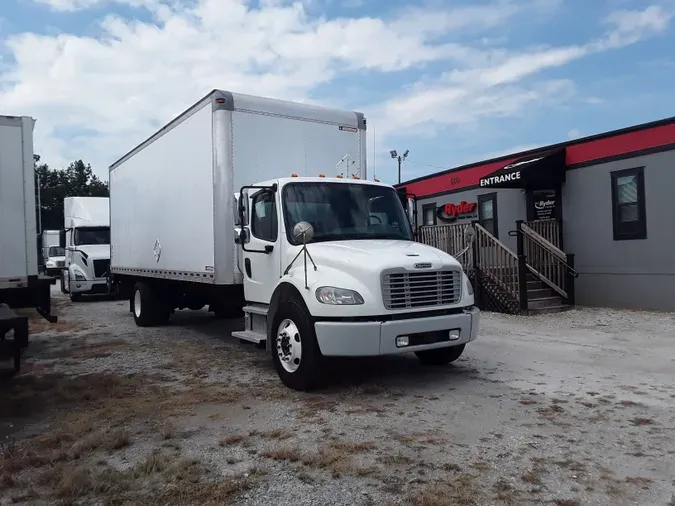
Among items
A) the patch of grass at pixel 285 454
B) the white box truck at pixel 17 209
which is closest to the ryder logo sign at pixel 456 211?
the white box truck at pixel 17 209

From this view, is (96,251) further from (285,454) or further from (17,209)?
(285,454)

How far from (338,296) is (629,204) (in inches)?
381

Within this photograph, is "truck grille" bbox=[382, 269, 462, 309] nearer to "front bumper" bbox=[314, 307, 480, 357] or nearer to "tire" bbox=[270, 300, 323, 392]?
"front bumper" bbox=[314, 307, 480, 357]

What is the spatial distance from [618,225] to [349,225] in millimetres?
8675

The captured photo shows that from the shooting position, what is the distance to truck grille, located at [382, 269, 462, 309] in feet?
20.0

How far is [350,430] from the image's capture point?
5098 mm

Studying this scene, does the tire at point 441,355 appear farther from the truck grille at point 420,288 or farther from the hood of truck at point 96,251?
the hood of truck at point 96,251

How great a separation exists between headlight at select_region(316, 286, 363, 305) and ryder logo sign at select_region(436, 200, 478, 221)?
12.7 metres

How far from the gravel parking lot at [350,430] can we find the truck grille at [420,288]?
974mm

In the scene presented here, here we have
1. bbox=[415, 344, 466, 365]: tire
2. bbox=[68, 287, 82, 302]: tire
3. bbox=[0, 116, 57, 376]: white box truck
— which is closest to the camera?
bbox=[415, 344, 466, 365]: tire

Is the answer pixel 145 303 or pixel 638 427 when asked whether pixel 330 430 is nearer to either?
pixel 638 427

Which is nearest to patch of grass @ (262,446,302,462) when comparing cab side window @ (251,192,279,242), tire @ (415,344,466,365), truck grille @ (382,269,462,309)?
truck grille @ (382,269,462,309)

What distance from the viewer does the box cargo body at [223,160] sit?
320 inches

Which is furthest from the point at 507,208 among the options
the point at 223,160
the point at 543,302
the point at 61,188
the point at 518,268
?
the point at 61,188
